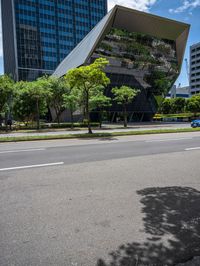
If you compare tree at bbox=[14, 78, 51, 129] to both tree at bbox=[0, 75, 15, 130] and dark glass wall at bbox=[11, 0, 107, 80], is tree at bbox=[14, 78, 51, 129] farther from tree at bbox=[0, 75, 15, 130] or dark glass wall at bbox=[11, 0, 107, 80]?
dark glass wall at bbox=[11, 0, 107, 80]

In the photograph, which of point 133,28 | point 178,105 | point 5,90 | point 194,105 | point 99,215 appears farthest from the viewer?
point 178,105

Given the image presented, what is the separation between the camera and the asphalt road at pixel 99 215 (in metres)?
2.85

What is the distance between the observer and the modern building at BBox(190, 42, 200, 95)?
393 ft

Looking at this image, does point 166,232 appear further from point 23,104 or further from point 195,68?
point 195,68

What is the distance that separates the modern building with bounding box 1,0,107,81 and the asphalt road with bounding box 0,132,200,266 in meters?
86.4

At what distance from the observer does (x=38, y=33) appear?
87938 mm

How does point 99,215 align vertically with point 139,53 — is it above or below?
below

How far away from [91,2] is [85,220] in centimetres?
11581

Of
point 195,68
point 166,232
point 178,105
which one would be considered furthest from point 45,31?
point 166,232

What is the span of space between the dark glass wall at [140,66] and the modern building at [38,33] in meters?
48.1

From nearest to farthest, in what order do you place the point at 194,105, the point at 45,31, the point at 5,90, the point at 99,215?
the point at 99,215 < the point at 5,90 < the point at 194,105 < the point at 45,31

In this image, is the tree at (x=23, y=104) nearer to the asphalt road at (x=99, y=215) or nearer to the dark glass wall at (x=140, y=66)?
the dark glass wall at (x=140, y=66)

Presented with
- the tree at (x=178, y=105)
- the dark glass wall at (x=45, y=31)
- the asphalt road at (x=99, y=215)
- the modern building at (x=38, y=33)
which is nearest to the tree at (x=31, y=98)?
the asphalt road at (x=99, y=215)

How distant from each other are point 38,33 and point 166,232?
321 feet
